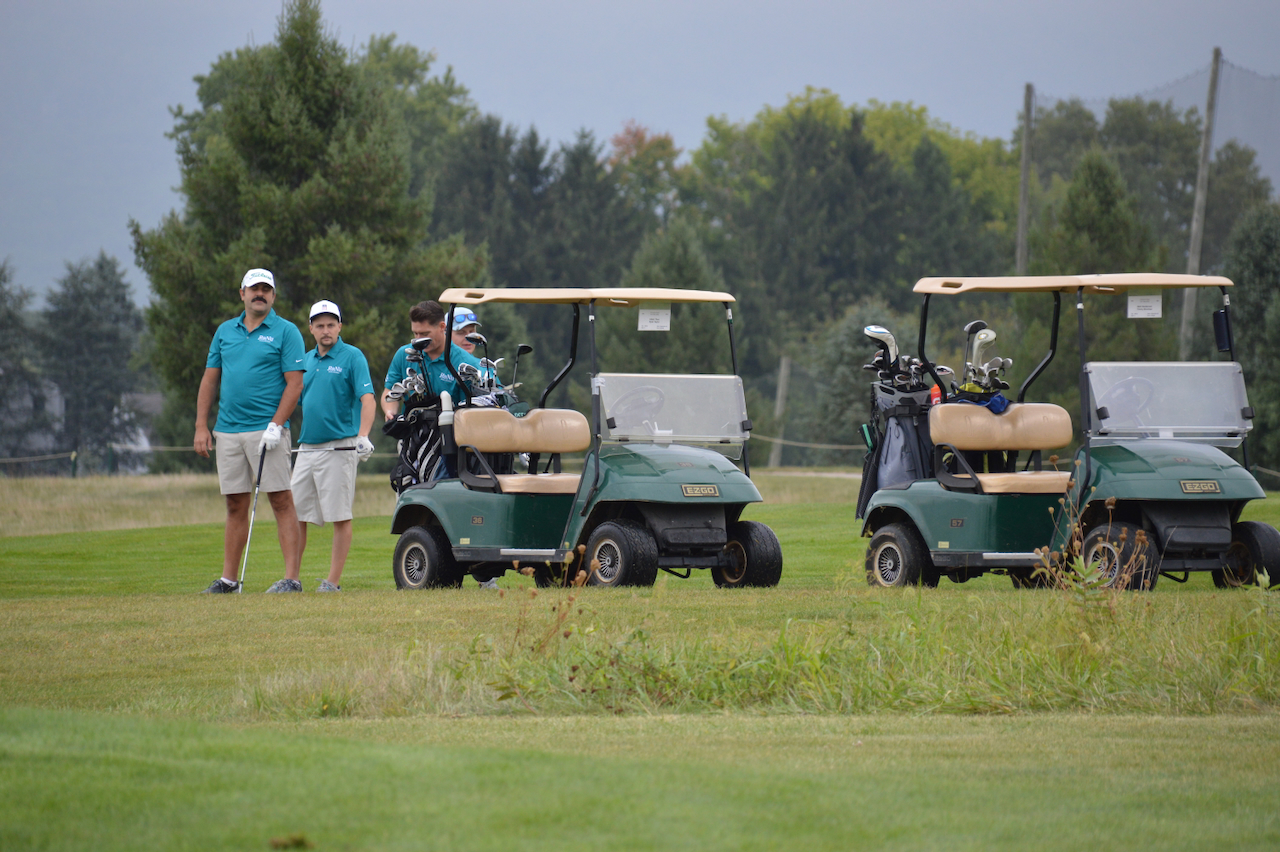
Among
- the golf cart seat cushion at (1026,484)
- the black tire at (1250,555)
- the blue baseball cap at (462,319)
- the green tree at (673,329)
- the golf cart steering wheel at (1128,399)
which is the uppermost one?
the green tree at (673,329)

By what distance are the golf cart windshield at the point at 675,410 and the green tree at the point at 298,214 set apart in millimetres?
17066

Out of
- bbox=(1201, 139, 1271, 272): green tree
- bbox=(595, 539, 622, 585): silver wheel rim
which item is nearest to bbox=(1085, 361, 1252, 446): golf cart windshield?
bbox=(595, 539, 622, 585): silver wheel rim

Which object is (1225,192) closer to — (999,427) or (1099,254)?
(1099,254)

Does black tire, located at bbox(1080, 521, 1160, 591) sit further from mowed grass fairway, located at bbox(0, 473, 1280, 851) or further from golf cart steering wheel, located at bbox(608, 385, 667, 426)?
golf cart steering wheel, located at bbox(608, 385, 667, 426)

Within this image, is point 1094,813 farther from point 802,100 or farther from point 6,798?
point 802,100

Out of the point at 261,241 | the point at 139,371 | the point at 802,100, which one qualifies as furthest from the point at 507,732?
the point at 802,100

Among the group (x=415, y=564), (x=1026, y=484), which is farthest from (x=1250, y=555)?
(x=415, y=564)

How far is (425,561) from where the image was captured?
10766mm

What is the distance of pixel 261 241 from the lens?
1078 inches

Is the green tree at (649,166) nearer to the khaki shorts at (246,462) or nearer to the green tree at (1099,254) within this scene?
the green tree at (1099,254)

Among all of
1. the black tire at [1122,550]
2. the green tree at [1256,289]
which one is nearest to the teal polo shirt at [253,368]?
the black tire at [1122,550]

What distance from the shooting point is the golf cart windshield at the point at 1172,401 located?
1022 cm

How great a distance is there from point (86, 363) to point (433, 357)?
167 feet

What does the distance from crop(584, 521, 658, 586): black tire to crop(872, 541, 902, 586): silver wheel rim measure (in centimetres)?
161
